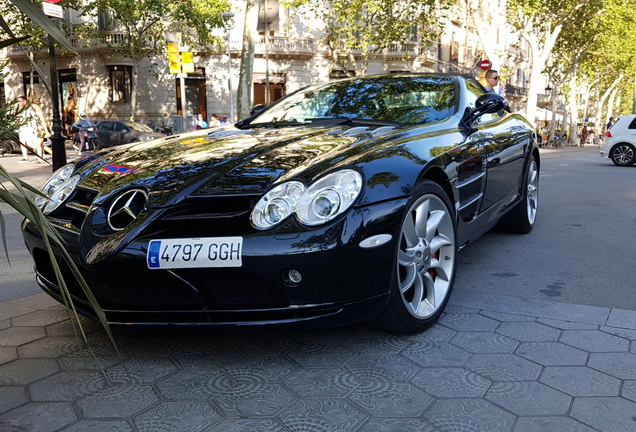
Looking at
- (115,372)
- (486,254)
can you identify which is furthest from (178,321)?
(486,254)

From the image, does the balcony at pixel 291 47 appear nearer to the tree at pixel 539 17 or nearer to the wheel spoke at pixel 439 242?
the tree at pixel 539 17

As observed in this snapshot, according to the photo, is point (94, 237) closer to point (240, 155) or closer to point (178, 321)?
point (178, 321)

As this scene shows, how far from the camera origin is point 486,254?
4766 mm

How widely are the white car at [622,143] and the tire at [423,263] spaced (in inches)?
593

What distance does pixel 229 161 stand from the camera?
2891 mm

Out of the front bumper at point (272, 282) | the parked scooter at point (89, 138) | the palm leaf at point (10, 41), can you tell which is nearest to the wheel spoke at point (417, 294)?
the front bumper at point (272, 282)

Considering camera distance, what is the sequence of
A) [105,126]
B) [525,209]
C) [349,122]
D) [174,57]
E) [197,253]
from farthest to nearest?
[105,126] → [174,57] → [525,209] → [349,122] → [197,253]

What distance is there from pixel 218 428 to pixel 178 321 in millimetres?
575

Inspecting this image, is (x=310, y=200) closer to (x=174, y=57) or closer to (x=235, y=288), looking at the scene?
(x=235, y=288)

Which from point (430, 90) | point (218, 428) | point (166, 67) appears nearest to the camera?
point (218, 428)

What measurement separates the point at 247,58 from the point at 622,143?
10.6 m

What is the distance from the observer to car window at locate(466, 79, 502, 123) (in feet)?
13.6

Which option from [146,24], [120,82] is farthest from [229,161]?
[120,82]

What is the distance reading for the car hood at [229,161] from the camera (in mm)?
2652
